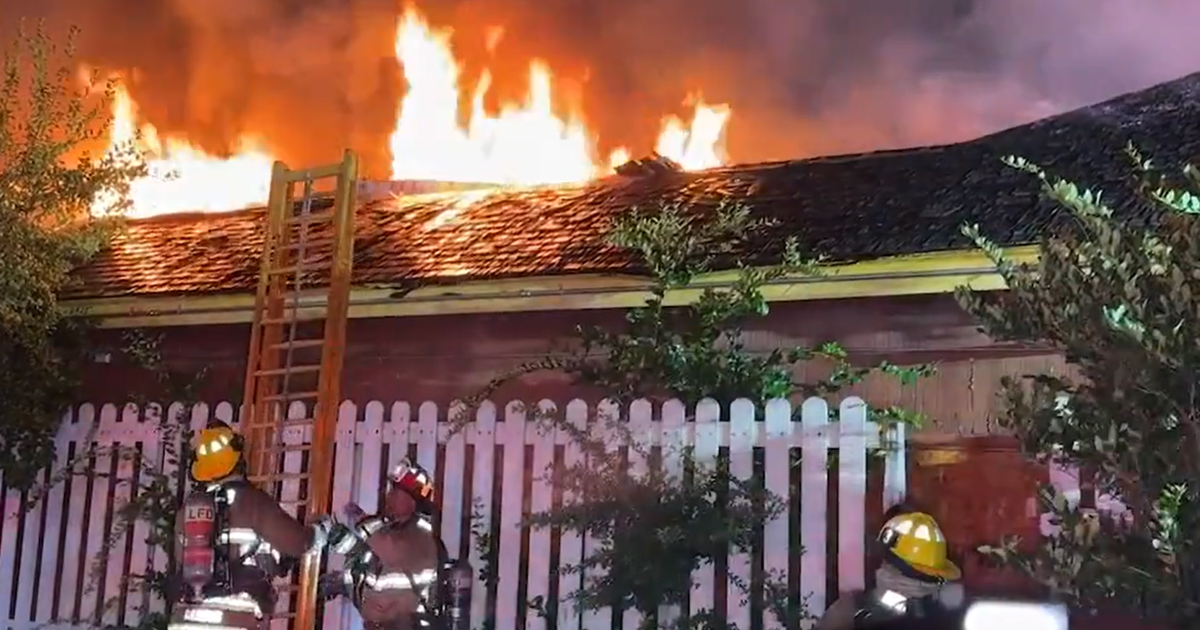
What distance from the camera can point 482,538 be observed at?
715cm

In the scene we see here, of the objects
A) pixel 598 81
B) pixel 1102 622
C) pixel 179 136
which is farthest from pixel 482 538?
pixel 179 136

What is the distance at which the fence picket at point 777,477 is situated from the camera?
625 centimetres

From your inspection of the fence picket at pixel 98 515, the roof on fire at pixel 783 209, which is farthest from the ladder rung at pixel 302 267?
the fence picket at pixel 98 515

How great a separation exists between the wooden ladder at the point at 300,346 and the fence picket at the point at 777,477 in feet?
8.63

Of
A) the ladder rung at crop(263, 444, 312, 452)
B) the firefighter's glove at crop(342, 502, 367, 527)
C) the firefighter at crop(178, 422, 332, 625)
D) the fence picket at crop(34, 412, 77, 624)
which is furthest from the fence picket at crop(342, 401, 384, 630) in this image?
the fence picket at crop(34, 412, 77, 624)

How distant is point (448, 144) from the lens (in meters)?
13.0

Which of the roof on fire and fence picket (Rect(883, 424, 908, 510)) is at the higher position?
the roof on fire

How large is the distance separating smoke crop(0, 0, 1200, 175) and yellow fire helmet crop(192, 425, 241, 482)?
739 cm

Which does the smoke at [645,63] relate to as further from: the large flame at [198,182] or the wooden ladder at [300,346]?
the wooden ladder at [300,346]

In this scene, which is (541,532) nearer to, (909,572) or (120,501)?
(909,572)

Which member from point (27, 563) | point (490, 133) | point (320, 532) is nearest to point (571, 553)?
point (320, 532)

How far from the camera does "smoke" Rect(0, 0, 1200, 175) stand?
1188 cm

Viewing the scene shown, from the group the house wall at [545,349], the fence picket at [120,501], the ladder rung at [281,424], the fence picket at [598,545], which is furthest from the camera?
the fence picket at [120,501]

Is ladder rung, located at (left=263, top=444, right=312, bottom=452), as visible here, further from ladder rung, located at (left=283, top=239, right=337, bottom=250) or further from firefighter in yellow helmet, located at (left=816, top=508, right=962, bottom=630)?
firefighter in yellow helmet, located at (left=816, top=508, right=962, bottom=630)
